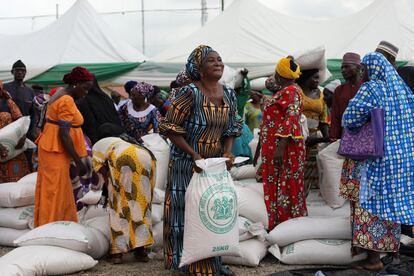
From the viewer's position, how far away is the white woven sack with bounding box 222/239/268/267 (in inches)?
184

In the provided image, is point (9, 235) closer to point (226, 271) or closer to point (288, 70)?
point (226, 271)

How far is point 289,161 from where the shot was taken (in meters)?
5.20

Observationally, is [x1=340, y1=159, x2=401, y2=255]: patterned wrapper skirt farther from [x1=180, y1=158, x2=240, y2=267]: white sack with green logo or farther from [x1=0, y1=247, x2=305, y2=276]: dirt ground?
[x1=180, y1=158, x2=240, y2=267]: white sack with green logo

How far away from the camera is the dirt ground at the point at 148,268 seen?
4547 mm

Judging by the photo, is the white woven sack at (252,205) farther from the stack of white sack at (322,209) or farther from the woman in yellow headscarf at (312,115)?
the woman in yellow headscarf at (312,115)

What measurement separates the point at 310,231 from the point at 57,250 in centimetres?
192

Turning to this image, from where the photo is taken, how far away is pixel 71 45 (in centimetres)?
1458

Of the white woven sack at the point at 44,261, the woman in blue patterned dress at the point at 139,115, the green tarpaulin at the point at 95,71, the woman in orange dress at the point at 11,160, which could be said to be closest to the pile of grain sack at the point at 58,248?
the white woven sack at the point at 44,261

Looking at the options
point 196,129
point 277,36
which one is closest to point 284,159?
point 196,129

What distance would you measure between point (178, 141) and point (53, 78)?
9818mm

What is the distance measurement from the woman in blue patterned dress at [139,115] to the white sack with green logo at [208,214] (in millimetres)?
2436

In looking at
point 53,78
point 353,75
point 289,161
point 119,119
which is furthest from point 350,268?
point 53,78

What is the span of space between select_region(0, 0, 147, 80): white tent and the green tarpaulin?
0.20 metres

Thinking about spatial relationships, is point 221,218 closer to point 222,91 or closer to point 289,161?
point 222,91
